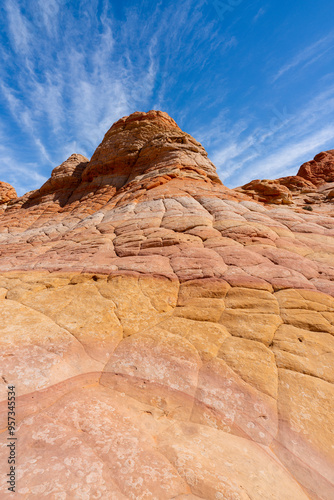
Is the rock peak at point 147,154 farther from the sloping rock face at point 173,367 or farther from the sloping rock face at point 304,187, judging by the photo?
the sloping rock face at point 173,367

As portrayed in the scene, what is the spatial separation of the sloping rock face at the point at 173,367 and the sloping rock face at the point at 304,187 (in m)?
15.9

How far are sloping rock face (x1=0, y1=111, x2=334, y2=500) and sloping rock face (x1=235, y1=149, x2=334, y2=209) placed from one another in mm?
15943

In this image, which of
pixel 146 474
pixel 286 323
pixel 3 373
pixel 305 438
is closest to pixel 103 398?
pixel 146 474

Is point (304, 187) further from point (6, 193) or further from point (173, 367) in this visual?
point (6, 193)

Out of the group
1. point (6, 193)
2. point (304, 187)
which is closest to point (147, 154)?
point (6, 193)

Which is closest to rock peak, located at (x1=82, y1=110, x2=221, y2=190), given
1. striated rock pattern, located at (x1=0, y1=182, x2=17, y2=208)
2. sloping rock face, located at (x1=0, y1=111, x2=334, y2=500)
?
sloping rock face, located at (x1=0, y1=111, x2=334, y2=500)

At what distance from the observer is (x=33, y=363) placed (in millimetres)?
3814

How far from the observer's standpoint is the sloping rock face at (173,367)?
8.13 ft

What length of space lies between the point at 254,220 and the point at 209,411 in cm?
1150

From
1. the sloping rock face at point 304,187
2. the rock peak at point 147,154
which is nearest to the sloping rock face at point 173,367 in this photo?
the rock peak at point 147,154

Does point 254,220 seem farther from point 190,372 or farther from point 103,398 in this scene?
point 103,398

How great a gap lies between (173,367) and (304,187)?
51.7 metres

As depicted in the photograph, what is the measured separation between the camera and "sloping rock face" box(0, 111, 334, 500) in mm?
2479

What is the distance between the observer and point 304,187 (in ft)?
Answer: 145
